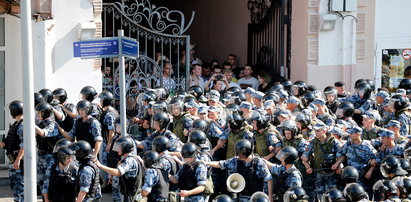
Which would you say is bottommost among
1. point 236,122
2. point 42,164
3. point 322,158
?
point 42,164

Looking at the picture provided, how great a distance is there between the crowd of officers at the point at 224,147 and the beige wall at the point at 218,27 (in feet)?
18.1

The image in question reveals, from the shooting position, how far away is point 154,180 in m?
9.95

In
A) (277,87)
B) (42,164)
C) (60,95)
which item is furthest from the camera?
(277,87)

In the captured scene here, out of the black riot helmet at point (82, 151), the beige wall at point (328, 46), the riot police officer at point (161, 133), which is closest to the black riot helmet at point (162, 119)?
the riot police officer at point (161, 133)

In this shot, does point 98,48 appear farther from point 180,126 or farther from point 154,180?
point 180,126

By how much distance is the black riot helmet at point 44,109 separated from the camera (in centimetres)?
1204

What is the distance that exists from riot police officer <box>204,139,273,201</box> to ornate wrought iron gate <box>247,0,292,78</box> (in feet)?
23.1

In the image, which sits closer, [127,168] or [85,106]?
[127,168]

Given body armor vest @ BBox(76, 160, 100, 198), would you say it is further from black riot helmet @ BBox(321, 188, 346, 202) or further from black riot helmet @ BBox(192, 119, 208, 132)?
black riot helmet @ BBox(321, 188, 346, 202)

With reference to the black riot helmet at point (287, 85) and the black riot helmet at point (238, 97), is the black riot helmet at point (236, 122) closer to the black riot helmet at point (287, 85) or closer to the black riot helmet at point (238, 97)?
the black riot helmet at point (238, 97)

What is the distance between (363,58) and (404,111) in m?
4.12

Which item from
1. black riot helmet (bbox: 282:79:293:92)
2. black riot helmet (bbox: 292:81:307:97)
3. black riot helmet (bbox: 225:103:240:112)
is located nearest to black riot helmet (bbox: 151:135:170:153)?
black riot helmet (bbox: 225:103:240:112)

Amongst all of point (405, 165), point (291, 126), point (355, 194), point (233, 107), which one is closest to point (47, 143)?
point (233, 107)

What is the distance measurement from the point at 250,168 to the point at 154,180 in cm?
119
